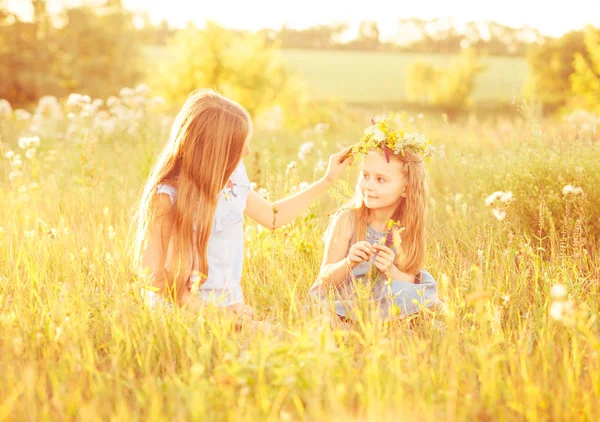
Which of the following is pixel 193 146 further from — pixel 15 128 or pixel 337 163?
pixel 15 128

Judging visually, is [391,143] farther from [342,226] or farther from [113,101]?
[113,101]

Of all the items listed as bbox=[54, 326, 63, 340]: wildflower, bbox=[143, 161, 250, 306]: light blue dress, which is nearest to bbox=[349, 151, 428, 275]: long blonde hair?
bbox=[143, 161, 250, 306]: light blue dress

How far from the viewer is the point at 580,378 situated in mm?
2375

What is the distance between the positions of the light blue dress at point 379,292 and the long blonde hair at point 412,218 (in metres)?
0.09

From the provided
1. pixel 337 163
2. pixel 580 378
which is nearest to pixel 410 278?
pixel 337 163

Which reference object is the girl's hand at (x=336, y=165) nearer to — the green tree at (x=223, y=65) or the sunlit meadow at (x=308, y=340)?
the sunlit meadow at (x=308, y=340)

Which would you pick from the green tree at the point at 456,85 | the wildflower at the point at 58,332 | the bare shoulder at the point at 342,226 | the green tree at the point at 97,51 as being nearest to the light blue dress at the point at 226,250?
the bare shoulder at the point at 342,226

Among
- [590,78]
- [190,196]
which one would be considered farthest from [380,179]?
[590,78]

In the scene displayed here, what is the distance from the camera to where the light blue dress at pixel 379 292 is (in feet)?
10.2

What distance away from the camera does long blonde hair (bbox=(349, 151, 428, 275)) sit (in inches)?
132

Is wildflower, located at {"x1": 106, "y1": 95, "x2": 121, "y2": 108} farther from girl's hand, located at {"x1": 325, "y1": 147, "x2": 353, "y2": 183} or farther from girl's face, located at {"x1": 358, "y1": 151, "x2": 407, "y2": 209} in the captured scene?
girl's face, located at {"x1": 358, "y1": 151, "x2": 407, "y2": 209}

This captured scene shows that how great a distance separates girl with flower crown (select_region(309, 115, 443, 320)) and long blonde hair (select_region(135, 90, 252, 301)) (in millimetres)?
687

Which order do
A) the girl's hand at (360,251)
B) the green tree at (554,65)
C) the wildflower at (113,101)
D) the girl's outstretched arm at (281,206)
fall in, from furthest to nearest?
the green tree at (554,65) < the wildflower at (113,101) < the girl's outstretched arm at (281,206) < the girl's hand at (360,251)

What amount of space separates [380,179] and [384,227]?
313 millimetres
